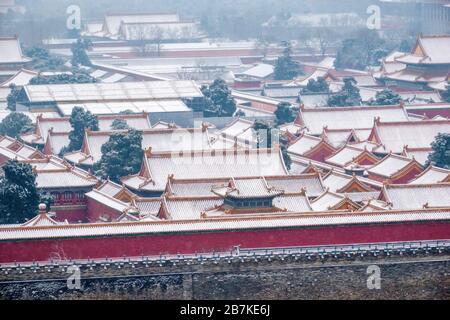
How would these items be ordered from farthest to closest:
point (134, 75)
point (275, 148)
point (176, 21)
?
point (176, 21), point (134, 75), point (275, 148)

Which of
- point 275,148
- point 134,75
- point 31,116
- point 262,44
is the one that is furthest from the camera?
point 262,44

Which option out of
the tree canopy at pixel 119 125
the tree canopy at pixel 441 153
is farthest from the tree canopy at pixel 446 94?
→ the tree canopy at pixel 441 153

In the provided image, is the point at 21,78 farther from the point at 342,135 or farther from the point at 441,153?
the point at 441,153

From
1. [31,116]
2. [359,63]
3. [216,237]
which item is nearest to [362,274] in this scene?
[216,237]

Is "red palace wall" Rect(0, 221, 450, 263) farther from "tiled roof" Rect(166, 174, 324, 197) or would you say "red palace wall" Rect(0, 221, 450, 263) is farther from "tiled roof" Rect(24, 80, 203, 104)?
"tiled roof" Rect(24, 80, 203, 104)

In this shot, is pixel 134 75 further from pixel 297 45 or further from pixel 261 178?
pixel 261 178

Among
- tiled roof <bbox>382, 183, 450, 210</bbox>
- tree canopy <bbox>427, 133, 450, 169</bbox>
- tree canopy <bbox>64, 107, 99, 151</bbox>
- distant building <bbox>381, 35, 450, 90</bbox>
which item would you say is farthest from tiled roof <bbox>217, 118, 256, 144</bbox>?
distant building <bbox>381, 35, 450, 90</bbox>

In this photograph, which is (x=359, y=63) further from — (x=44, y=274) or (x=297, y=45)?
(x=44, y=274)

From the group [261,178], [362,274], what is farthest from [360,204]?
[362,274]
